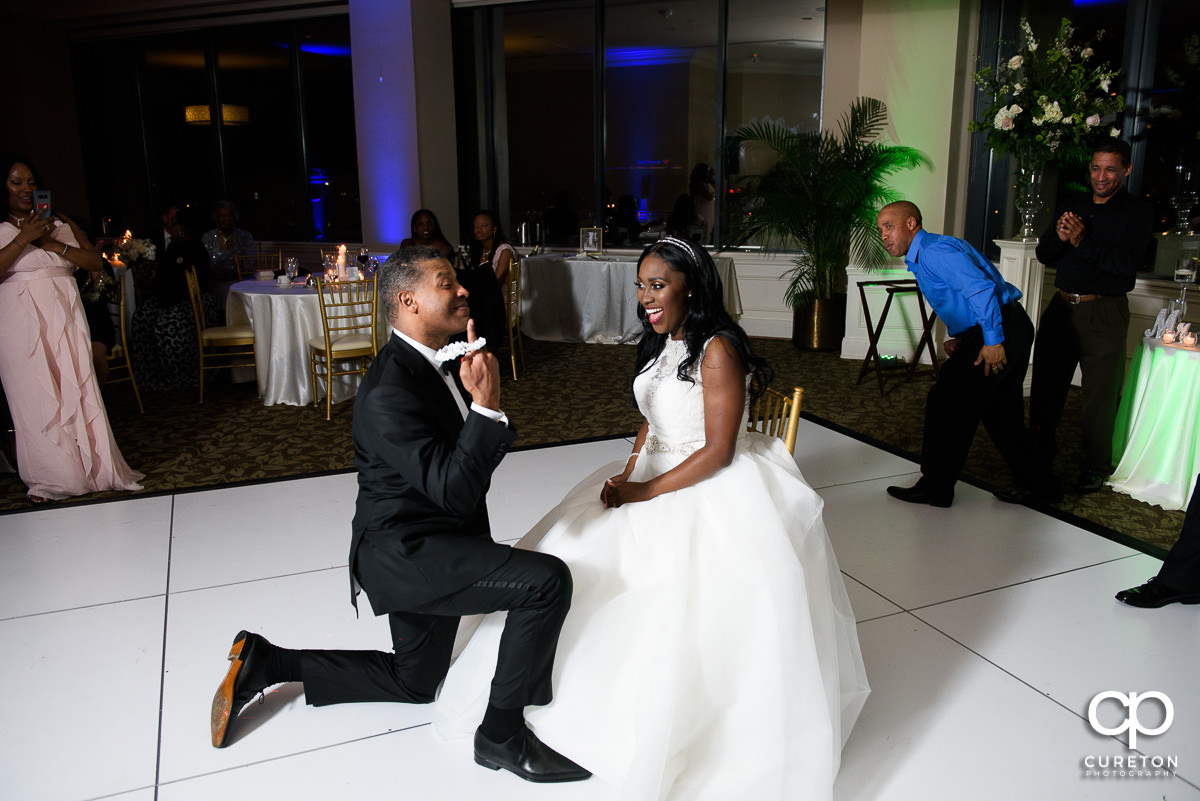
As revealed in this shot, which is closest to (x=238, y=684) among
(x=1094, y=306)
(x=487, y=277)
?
(x=1094, y=306)

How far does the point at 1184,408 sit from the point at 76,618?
4.69 meters

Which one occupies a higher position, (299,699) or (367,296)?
(367,296)

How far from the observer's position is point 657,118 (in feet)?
32.0

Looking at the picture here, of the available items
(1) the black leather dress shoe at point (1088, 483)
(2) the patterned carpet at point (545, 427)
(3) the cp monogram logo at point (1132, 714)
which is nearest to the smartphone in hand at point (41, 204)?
(2) the patterned carpet at point (545, 427)

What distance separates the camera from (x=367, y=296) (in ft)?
20.5

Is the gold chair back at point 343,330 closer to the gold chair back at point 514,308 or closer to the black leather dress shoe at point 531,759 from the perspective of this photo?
the gold chair back at point 514,308

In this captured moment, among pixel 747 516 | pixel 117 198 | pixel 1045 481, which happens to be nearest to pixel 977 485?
pixel 1045 481

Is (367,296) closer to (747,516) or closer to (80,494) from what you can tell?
(80,494)

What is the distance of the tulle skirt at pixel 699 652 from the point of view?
1995mm

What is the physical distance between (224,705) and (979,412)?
130 inches

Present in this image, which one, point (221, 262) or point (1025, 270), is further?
point (221, 262)

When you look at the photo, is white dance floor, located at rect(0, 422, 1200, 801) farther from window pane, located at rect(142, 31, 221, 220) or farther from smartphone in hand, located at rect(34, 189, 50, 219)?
window pane, located at rect(142, 31, 221, 220)

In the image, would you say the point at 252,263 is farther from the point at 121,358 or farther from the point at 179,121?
the point at 179,121

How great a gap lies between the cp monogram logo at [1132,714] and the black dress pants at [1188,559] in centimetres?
64
